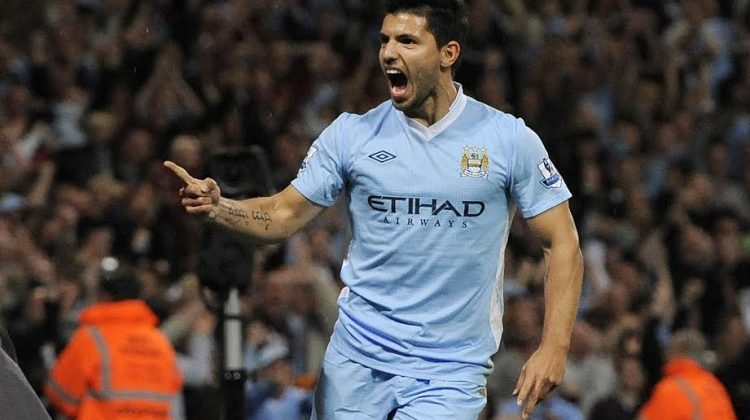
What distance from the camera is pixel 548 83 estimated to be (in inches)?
569

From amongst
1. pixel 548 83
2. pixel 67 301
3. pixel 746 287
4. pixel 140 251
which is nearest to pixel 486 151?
pixel 67 301

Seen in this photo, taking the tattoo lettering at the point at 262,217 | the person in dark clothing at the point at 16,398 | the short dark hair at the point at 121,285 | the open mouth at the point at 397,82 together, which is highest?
the open mouth at the point at 397,82

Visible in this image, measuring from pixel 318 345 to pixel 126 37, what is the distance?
395 cm

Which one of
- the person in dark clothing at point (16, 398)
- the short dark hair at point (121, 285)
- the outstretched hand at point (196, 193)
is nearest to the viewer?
the person in dark clothing at point (16, 398)

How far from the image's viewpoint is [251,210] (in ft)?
18.6

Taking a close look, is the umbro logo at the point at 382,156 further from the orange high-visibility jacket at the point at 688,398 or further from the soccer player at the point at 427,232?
the orange high-visibility jacket at the point at 688,398

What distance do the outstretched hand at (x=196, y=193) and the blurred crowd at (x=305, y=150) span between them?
3.59m

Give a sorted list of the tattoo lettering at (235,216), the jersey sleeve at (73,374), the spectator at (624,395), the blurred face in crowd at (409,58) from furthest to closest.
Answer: the spectator at (624,395) → the jersey sleeve at (73,374) → the blurred face in crowd at (409,58) → the tattoo lettering at (235,216)

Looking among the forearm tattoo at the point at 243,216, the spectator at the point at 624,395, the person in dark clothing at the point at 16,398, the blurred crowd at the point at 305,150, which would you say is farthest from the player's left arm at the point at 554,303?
the spectator at the point at 624,395

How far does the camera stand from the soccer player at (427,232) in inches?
221

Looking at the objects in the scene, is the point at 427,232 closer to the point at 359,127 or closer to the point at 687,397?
the point at 359,127

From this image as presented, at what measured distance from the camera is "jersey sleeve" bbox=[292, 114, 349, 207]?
5.79m

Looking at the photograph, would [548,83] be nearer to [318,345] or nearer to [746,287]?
[746,287]

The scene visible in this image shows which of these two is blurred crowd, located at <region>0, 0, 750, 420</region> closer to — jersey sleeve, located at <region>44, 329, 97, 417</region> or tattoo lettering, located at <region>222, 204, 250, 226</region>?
jersey sleeve, located at <region>44, 329, 97, 417</region>
